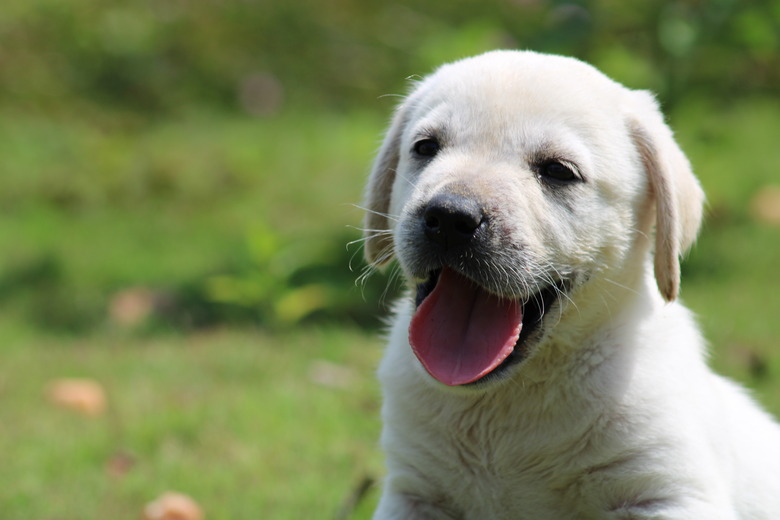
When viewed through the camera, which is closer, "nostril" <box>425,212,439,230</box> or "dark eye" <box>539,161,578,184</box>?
"nostril" <box>425,212,439,230</box>

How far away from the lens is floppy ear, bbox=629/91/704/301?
11.7 ft

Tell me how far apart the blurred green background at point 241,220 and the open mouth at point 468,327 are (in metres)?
0.59

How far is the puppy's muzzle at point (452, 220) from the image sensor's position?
3.24m

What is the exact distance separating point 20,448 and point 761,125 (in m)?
7.88

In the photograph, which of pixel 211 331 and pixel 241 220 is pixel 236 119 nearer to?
pixel 241 220

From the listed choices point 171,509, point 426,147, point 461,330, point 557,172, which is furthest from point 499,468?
point 171,509

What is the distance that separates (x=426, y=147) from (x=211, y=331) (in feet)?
12.4

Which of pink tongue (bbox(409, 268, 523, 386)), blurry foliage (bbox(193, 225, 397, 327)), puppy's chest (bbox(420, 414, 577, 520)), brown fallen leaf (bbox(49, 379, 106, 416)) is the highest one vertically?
pink tongue (bbox(409, 268, 523, 386))

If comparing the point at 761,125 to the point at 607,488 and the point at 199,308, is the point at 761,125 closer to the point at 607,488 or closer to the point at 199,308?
the point at 199,308

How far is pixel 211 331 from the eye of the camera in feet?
23.5

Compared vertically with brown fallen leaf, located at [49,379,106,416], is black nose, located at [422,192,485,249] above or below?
above

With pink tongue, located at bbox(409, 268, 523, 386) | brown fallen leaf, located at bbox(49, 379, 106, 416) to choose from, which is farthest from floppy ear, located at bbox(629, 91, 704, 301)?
brown fallen leaf, located at bbox(49, 379, 106, 416)

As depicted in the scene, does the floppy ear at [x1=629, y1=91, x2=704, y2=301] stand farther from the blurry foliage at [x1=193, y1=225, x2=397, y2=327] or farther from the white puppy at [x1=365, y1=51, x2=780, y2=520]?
the blurry foliage at [x1=193, y1=225, x2=397, y2=327]

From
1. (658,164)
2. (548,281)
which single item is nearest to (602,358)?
(548,281)
